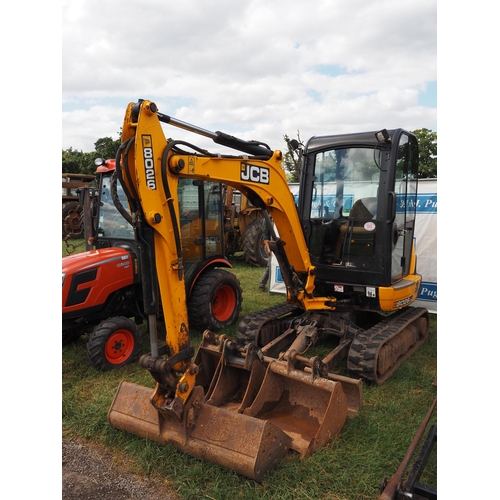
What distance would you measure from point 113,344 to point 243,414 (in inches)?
82.6

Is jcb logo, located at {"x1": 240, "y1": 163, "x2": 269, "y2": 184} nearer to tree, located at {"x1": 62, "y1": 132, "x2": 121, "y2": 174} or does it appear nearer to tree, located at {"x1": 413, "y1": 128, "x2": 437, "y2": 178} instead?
tree, located at {"x1": 413, "y1": 128, "x2": 437, "y2": 178}

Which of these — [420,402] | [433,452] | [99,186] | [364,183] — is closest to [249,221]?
[99,186]

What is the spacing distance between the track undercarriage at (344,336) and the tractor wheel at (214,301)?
2.76 feet

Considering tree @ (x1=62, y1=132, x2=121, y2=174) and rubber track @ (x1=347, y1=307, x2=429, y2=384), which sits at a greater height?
tree @ (x1=62, y1=132, x2=121, y2=174)

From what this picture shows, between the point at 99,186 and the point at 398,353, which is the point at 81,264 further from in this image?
the point at 398,353

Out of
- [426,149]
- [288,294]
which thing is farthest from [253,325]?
[426,149]

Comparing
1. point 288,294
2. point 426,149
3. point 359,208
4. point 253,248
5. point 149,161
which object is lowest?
point 288,294

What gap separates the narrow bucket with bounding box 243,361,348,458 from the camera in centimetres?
335

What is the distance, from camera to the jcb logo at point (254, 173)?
157 inches

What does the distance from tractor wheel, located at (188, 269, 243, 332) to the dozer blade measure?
2258 mm

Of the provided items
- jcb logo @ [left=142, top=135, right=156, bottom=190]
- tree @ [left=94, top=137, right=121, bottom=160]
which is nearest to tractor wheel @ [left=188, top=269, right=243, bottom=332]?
jcb logo @ [left=142, top=135, right=156, bottom=190]

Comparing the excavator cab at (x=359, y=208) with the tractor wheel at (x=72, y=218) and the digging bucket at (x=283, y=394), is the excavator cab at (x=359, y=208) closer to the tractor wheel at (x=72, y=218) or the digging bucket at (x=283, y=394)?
the digging bucket at (x=283, y=394)

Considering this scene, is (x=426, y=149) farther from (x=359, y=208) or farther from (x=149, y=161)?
(x=149, y=161)

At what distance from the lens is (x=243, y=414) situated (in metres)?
3.36
